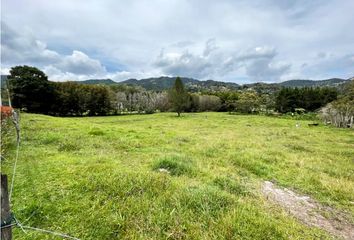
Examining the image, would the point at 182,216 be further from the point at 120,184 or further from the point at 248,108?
the point at 248,108

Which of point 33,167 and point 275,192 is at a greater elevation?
point 33,167

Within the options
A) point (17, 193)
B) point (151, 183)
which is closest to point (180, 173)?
point (151, 183)

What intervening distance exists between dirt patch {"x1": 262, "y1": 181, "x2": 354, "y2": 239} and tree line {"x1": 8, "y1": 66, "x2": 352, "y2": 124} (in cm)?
2964

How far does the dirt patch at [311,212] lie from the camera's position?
5569 millimetres

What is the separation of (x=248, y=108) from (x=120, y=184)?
62.4 m

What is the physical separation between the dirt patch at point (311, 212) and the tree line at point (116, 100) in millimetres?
29640

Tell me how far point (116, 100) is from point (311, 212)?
5731cm

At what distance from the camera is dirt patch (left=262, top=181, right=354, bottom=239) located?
18.3 feet

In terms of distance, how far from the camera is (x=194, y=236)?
14.6 ft

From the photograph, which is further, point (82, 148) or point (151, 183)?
point (82, 148)

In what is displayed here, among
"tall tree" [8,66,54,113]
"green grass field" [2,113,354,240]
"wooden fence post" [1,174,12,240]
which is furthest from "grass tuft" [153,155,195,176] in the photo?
"tall tree" [8,66,54,113]

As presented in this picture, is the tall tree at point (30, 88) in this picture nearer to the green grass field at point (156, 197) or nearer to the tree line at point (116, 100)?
the tree line at point (116, 100)

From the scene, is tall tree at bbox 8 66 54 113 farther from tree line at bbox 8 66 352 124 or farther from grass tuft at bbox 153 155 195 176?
grass tuft at bbox 153 155 195 176

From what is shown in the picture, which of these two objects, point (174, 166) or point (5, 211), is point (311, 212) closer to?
point (174, 166)
